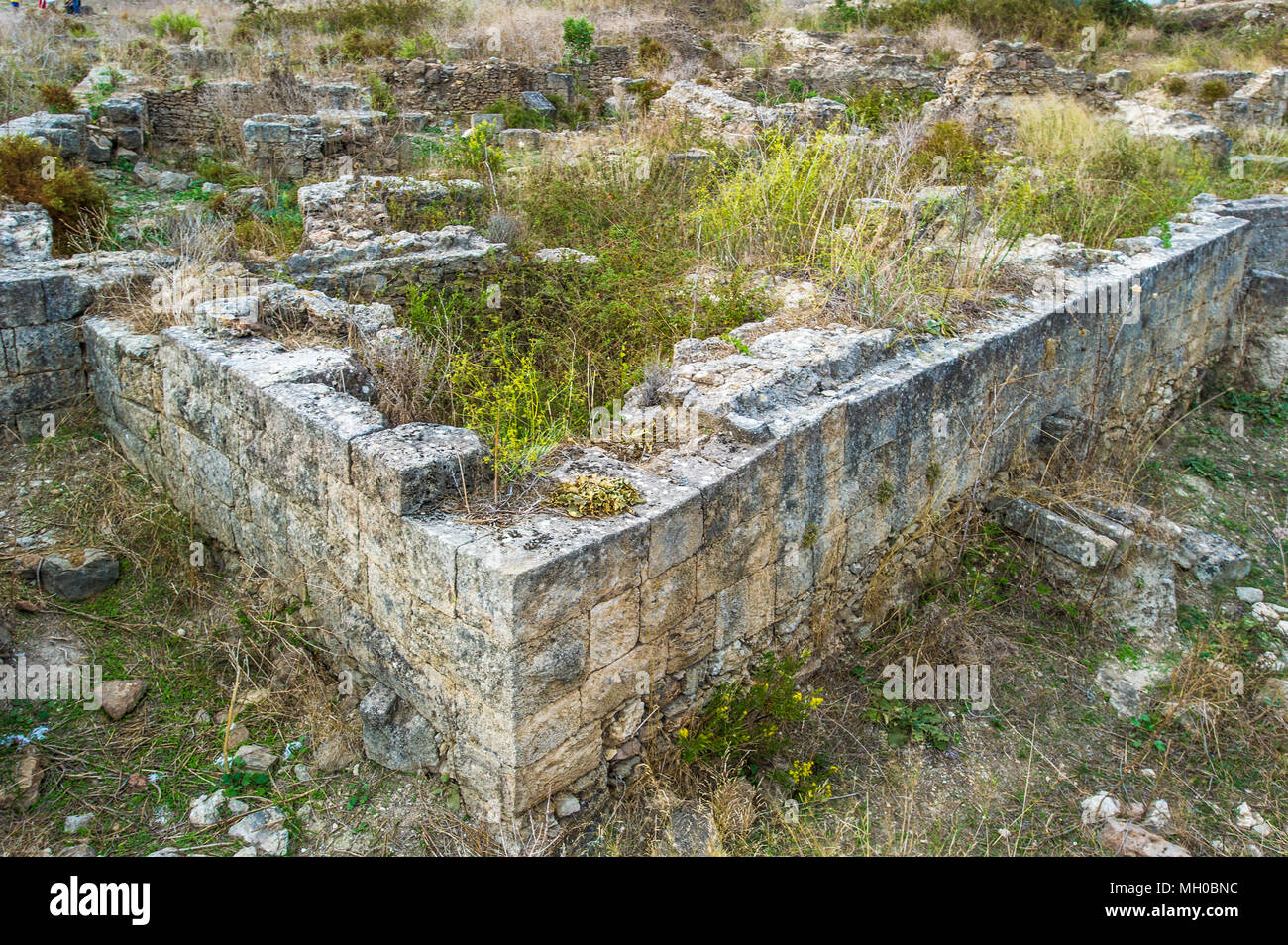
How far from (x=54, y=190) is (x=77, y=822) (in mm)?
5649

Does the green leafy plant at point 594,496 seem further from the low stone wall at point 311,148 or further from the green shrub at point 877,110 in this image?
the green shrub at point 877,110

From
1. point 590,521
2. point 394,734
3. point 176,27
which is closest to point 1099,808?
point 590,521

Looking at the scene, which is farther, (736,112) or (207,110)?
(736,112)

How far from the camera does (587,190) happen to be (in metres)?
9.02

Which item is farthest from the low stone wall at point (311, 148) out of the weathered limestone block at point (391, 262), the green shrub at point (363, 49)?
the green shrub at point (363, 49)

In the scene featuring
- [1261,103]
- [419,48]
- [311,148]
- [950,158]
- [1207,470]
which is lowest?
[1207,470]

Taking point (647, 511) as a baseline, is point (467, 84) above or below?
above

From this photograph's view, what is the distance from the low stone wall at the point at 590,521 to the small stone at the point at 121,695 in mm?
796

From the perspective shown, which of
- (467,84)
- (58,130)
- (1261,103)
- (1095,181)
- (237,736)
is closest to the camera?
(237,736)

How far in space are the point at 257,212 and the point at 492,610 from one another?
675cm

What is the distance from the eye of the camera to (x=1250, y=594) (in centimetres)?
609

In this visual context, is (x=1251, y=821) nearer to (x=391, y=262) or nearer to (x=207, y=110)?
(x=391, y=262)

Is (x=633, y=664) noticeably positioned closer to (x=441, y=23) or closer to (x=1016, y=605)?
(x=1016, y=605)

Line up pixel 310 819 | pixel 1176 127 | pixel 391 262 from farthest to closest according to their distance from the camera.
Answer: pixel 1176 127 → pixel 391 262 → pixel 310 819
